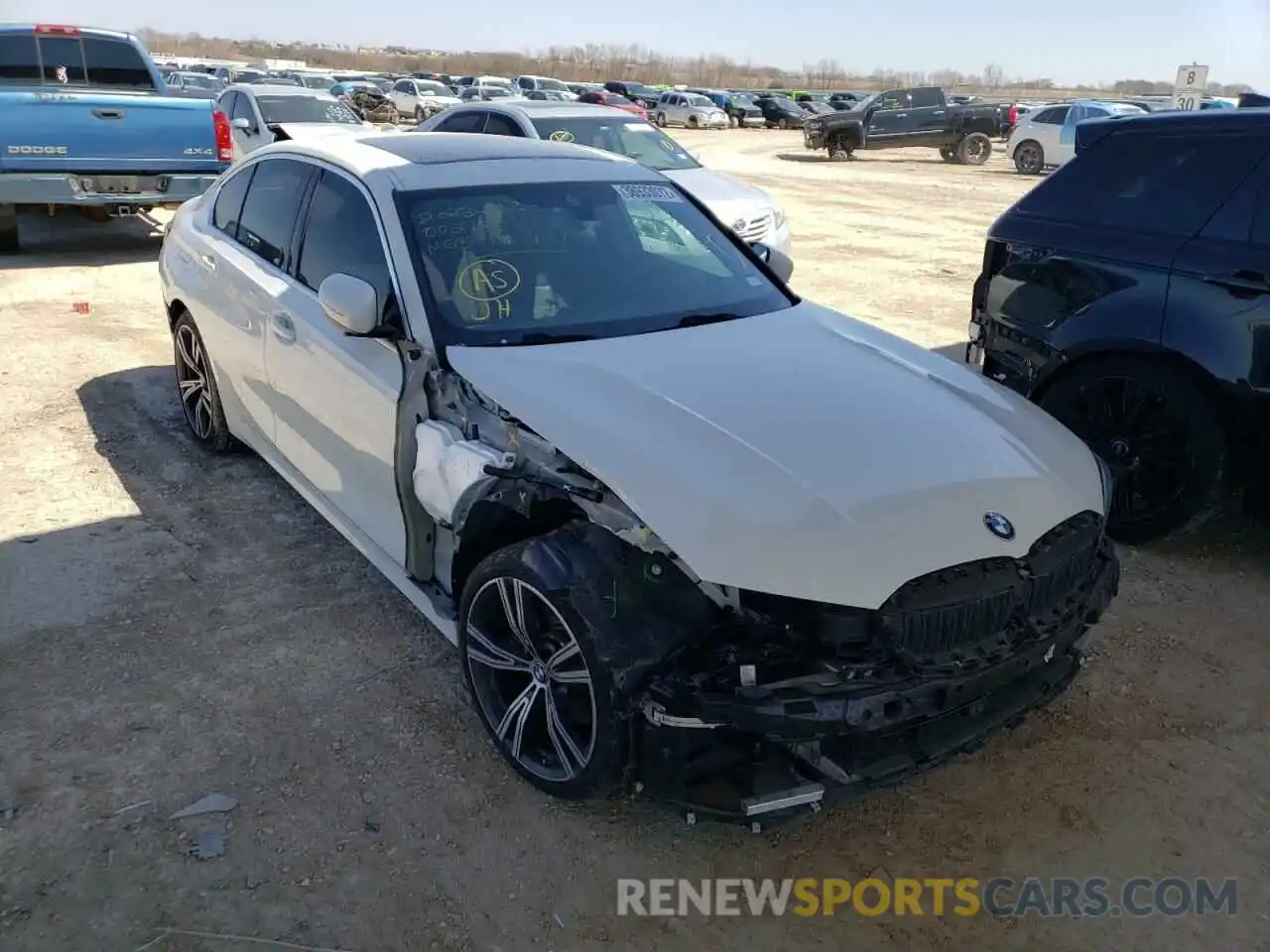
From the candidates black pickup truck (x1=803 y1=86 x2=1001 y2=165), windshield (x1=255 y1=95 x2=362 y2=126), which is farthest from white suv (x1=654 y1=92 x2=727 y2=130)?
windshield (x1=255 y1=95 x2=362 y2=126)

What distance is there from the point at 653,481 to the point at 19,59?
10.6m

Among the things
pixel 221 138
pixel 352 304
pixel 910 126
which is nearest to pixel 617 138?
pixel 221 138

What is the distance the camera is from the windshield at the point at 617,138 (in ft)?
34.6

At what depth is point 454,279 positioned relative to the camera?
362cm

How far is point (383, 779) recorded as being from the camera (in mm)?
Result: 3152

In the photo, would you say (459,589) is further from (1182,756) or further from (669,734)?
(1182,756)

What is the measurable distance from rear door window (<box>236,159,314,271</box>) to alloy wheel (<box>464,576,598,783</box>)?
6.74 ft

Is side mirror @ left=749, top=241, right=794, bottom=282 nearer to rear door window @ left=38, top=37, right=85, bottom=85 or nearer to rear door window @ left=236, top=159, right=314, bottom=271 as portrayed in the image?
rear door window @ left=236, top=159, right=314, bottom=271

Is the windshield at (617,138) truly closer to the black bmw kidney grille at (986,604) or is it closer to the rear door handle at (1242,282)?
the rear door handle at (1242,282)

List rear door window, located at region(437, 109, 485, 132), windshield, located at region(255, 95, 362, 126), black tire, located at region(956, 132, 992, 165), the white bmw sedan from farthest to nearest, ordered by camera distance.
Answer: black tire, located at region(956, 132, 992, 165), windshield, located at region(255, 95, 362, 126), rear door window, located at region(437, 109, 485, 132), the white bmw sedan

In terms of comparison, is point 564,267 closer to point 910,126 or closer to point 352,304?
point 352,304

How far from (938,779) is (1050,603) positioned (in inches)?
28.9

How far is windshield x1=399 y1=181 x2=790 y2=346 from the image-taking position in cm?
357

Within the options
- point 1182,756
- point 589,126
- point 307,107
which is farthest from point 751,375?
point 307,107
